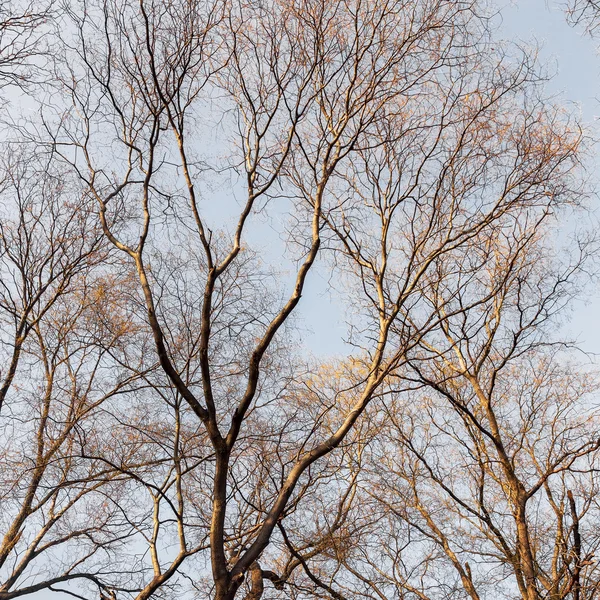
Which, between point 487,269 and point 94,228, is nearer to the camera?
point 487,269

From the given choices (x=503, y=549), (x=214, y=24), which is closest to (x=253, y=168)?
(x=214, y=24)

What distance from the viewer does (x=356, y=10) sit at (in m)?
5.03

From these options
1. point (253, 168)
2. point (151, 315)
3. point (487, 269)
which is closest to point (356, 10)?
point (253, 168)

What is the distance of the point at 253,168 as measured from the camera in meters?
5.07

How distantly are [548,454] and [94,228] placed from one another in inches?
293

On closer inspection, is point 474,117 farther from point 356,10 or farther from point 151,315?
point 151,315

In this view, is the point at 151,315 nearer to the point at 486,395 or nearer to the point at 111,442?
the point at 111,442

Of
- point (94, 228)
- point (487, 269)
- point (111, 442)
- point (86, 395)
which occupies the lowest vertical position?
point (111, 442)

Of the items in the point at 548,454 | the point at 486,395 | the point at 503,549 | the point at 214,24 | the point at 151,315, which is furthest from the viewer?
the point at 486,395

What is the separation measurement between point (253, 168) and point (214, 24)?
1173 millimetres

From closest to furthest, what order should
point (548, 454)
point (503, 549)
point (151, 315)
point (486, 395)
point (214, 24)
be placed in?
point (151, 315)
point (214, 24)
point (503, 549)
point (548, 454)
point (486, 395)

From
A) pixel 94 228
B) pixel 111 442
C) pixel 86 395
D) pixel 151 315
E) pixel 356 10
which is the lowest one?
pixel 151 315

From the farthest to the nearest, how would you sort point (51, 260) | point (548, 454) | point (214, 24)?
point (51, 260) < point (548, 454) < point (214, 24)

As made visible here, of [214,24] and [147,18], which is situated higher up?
[214,24]
